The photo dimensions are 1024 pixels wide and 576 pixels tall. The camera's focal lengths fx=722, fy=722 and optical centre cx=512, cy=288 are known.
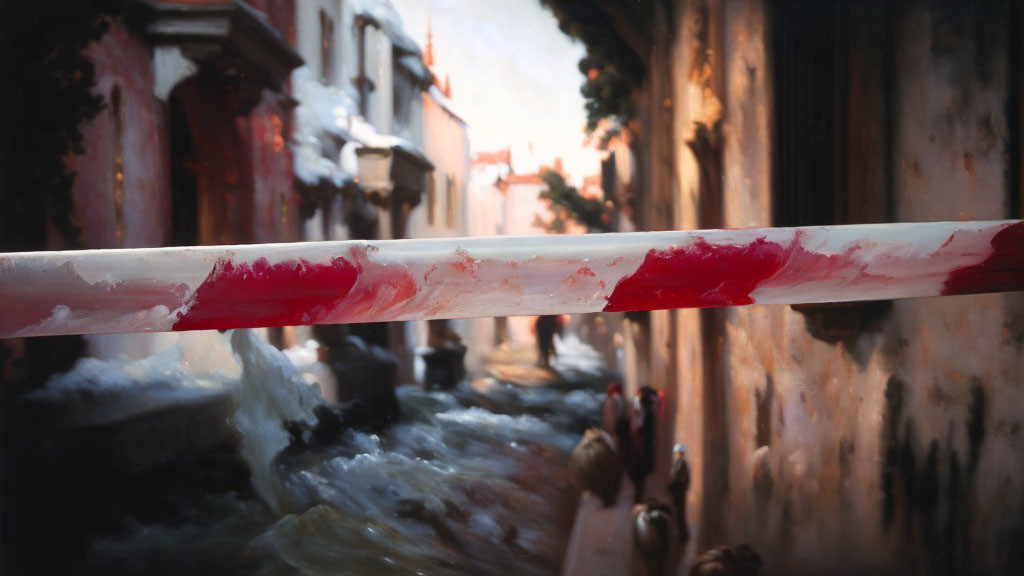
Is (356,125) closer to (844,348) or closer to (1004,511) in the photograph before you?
(844,348)

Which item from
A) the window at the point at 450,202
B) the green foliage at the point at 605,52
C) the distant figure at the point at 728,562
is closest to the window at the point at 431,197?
the window at the point at 450,202

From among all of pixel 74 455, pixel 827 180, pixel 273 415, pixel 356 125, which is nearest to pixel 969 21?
pixel 827 180

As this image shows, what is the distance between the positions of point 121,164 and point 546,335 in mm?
1077

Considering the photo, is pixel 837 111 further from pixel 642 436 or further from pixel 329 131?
pixel 329 131

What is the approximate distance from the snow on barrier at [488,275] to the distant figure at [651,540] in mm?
629

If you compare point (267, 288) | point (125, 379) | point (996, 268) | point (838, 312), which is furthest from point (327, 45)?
point (996, 268)

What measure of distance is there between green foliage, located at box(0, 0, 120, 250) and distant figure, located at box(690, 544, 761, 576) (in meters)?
1.60

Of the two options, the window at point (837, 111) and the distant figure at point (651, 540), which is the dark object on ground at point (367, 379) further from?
the window at point (837, 111)

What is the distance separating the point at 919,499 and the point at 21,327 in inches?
74.6

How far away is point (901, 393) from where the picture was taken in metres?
1.67

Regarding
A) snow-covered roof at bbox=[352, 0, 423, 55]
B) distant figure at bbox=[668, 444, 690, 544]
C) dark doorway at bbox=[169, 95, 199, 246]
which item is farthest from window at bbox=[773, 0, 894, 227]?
dark doorway at bbox=[169, 95, 199, 246]

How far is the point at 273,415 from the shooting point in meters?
1.67

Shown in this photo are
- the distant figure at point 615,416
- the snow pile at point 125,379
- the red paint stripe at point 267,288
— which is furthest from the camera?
the distant figure at point 615,416

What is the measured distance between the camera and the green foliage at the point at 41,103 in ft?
5.35
